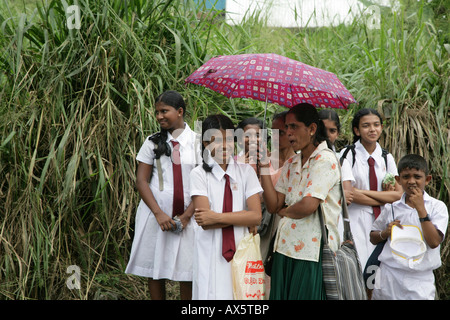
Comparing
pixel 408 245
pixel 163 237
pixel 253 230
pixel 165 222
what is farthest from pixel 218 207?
pixel 408 245

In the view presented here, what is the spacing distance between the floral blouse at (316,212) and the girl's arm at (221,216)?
7.0 inches

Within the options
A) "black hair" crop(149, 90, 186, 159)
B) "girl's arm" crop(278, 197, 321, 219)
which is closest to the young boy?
"girl's arm" crop(278, 197, 321, 219)

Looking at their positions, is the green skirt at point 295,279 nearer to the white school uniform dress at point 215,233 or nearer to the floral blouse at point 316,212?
the floral blouse at point 316,212

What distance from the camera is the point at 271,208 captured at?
11.2 feet

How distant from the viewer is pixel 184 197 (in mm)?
3869

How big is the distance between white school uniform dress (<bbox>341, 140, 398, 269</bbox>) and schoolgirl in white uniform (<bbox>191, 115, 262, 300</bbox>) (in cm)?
121

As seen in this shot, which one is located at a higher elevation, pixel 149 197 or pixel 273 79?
pixel 273 79

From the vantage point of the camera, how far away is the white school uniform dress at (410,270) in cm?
356

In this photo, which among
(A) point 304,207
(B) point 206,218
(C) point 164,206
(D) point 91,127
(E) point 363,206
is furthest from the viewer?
(D) point 91,127

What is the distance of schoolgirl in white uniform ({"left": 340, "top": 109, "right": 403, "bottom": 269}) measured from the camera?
4250 millimetres

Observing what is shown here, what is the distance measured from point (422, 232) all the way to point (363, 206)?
79cm

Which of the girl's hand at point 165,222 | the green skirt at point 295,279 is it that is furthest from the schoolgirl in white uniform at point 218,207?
the girl's hand at point 165,222

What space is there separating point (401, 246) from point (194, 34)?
3060 mm

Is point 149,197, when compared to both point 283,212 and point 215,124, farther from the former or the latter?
point 283,212
